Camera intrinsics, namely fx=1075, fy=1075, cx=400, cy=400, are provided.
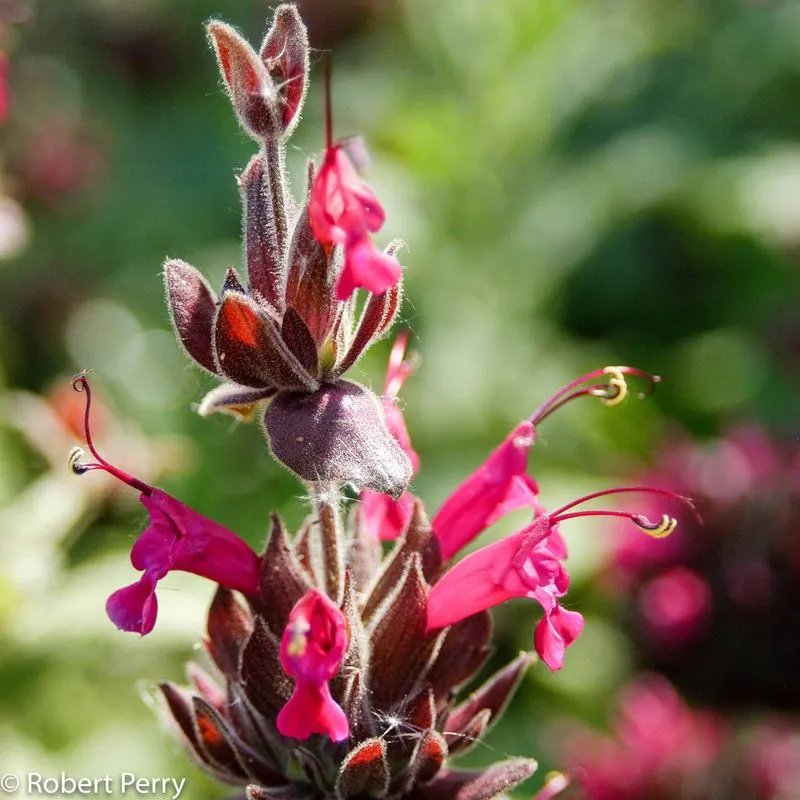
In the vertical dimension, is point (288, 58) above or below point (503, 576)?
above

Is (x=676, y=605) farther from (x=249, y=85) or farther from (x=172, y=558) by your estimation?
(x=249, y=85)

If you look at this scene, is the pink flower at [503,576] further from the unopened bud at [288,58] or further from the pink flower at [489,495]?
the unopened bud at [288,58]

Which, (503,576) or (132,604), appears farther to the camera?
(503,576)

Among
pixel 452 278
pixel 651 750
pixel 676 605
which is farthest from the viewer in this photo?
pixel 452 278

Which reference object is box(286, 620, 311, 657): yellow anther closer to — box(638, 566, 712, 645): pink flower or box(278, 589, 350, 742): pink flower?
box(278, 589, 350, 742): pink flower

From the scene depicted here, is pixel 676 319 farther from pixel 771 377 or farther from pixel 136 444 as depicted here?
pixel 136 444

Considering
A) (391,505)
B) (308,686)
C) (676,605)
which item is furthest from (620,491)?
(676,605)
